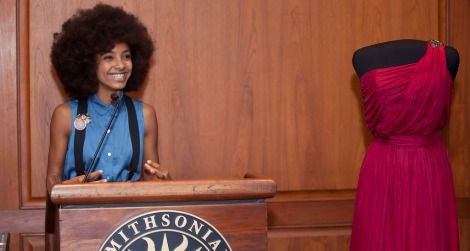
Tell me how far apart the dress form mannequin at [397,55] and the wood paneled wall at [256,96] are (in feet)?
1.42

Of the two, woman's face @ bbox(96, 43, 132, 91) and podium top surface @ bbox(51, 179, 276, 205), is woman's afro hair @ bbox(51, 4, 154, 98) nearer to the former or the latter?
woman's face @ bbox(96, 43, 132, 91)

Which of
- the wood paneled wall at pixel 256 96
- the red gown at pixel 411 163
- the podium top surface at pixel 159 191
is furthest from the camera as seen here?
the wood paneled wall at pixel 256 96

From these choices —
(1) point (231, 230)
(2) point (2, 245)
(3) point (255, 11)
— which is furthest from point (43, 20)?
(1) point (231, 230)

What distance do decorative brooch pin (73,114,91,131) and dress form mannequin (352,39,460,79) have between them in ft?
3.18

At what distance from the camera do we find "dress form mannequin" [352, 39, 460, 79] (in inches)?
84.7

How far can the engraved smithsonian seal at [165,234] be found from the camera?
1438 mm

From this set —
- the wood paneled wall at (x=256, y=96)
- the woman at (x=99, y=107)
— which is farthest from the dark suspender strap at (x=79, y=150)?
the wood paneled wall at (x=256, y=96)

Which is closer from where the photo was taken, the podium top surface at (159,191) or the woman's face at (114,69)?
the podium top surface at (159,191)

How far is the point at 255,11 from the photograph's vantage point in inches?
101

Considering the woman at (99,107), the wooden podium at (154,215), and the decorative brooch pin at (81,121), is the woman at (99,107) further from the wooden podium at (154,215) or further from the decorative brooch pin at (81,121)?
the wooden podium at (154,215)

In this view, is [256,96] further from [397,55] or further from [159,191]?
[159,191]

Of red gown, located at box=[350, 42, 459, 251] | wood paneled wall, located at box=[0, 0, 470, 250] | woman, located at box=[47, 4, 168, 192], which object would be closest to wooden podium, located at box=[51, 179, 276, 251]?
woman, located at box=[47, 4, 168, 192]

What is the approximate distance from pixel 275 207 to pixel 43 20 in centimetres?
117

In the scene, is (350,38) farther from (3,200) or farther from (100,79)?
(3,200)
